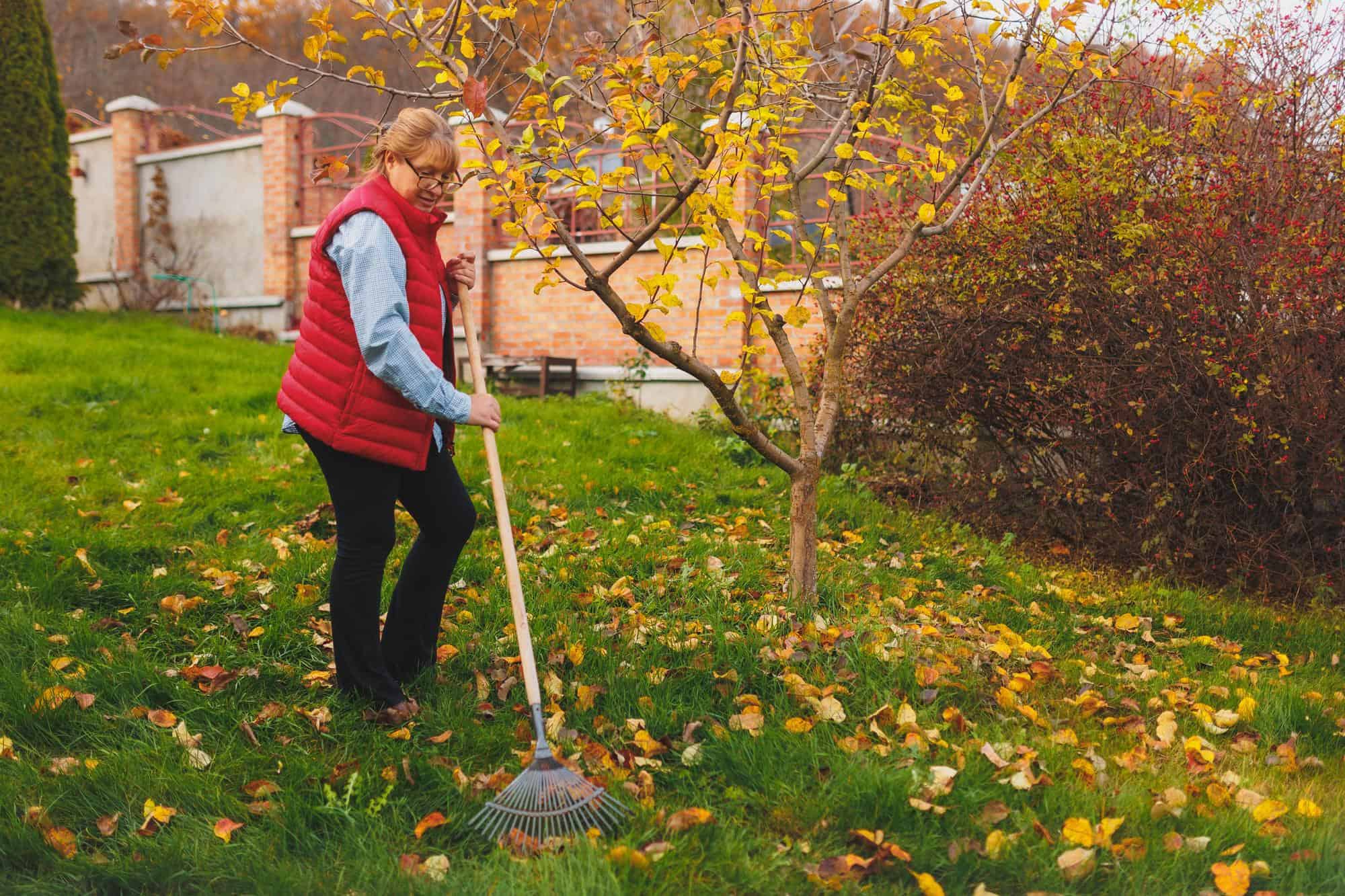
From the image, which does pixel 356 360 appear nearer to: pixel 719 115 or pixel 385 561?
pixel 385 561

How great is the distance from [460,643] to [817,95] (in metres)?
2.28

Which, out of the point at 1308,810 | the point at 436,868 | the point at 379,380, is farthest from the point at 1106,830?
the point at 379,380

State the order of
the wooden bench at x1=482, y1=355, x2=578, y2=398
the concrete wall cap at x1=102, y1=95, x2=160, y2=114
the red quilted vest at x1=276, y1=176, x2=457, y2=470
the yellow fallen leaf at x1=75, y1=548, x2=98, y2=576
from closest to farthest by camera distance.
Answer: the red quilted vest at x1=276, y1=176, x2=457, y2=470
the yellow fallen leaf at x1=75, y1=548, x2=98, y2=576
the wooden bench at x1=482, y1=355, x2=578, y2=398
the concrete wall cap at x1=102, y1=95, x2=160, y2=114

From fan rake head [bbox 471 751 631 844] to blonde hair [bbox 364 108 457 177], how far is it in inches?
64.1

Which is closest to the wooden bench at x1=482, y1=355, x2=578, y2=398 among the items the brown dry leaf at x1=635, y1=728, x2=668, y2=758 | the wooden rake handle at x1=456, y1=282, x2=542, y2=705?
the wooden rake handle at x1=456, y1=282, x2=542, y2=705

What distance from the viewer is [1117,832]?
8.36 ft

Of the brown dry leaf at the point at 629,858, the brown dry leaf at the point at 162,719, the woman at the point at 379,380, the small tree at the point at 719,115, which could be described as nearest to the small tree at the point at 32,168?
the small tree at the point at 719,115

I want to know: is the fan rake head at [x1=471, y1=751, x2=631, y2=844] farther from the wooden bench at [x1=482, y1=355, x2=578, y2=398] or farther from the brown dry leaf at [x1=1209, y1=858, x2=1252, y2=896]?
the wooden bench at [x1=482, y1=355, x2=578, y2=398]

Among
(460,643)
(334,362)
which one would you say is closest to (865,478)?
(460,643)

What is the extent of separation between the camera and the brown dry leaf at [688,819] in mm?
2504

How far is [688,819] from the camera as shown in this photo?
8.29 ft

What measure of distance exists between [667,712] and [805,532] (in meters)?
1.20

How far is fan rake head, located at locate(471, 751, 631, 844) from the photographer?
97.0 inches

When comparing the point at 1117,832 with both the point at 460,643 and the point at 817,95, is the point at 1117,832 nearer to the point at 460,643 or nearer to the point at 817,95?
the point at 460,643
